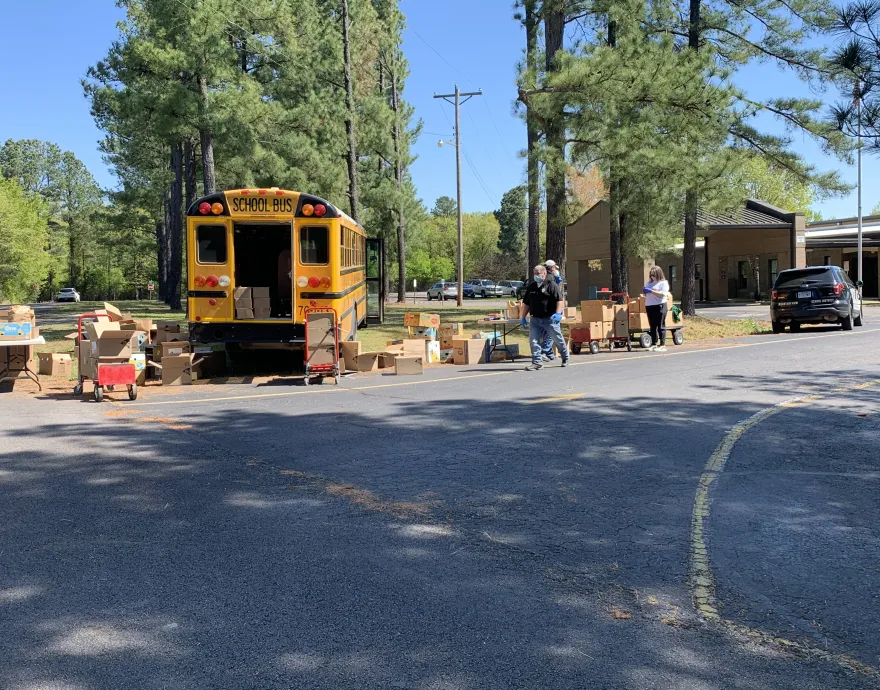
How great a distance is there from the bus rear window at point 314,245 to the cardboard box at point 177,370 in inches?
98.2

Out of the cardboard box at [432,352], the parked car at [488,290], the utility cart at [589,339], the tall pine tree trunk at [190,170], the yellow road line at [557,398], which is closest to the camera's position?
the yellow road line at [557,398]

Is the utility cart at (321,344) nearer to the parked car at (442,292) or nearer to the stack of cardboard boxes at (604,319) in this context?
the stack of cardboard boxes at (604,319)

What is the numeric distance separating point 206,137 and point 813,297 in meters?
19.8

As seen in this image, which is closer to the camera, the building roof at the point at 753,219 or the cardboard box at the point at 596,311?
the cardboard box at the point at 596,311

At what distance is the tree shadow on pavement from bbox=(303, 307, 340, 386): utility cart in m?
4.73

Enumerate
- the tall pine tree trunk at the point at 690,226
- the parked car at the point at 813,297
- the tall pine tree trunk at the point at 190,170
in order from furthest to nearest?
the tall pine tree trunk at the point at 190,170 < the tall pine tree trunk at the point at 690,226 < the parked car at the point at 813,297

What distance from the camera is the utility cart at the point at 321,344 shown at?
Answer: 12930 millimetres

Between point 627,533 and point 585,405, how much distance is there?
194 inches

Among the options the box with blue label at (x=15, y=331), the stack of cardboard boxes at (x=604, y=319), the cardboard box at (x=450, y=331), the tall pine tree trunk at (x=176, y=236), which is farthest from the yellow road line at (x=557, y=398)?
the tall pine tree trunk at (x=176, y=236)

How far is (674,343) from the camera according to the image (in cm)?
2000

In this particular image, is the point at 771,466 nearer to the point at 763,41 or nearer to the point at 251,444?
the point at 251,444

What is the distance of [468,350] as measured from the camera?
52.3ft

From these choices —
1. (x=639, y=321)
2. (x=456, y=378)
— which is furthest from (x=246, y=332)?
(x=639, y=321)

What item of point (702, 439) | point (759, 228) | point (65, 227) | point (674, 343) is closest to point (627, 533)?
point (702, 439)
